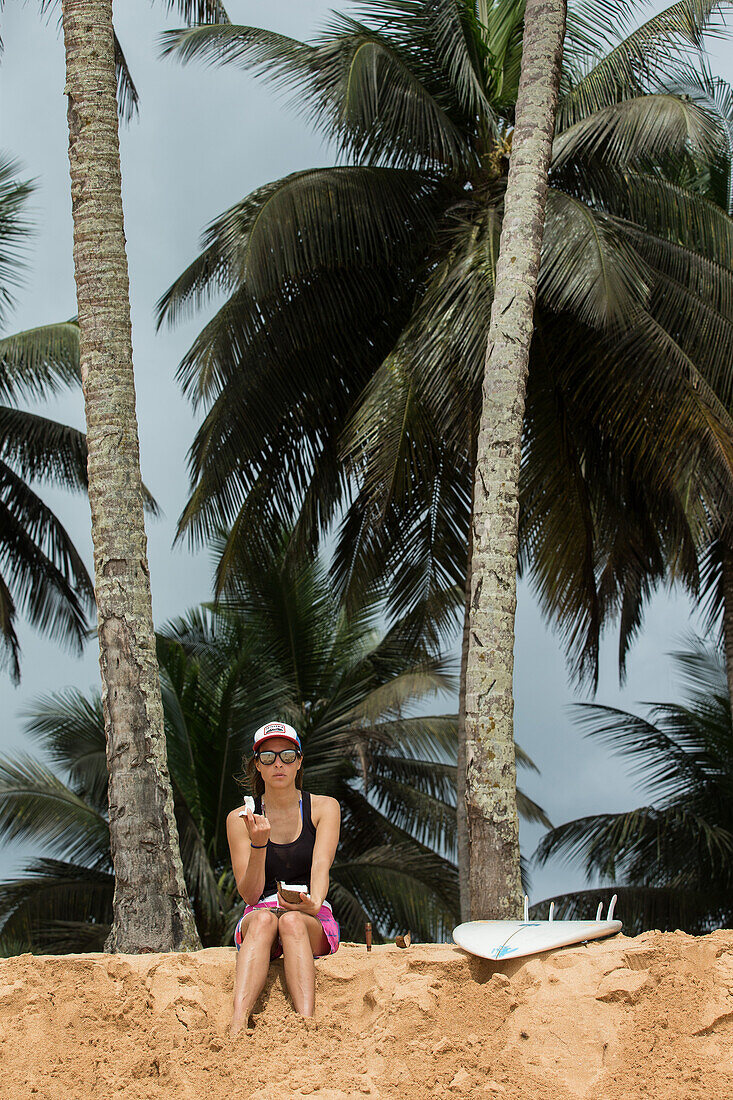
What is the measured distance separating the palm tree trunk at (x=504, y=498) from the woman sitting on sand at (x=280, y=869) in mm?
1163

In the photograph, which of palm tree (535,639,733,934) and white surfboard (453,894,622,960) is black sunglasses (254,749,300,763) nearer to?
white surfboard (453,894,622,960)

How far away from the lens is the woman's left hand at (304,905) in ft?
14.7

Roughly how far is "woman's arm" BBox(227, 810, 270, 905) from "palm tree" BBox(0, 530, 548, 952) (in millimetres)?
7073

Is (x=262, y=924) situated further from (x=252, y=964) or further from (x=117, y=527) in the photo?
(x=117, y=527)

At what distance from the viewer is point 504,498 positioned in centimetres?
629

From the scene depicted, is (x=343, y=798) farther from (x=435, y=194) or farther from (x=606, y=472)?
(x=435, y=194)

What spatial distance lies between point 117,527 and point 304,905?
232 cm

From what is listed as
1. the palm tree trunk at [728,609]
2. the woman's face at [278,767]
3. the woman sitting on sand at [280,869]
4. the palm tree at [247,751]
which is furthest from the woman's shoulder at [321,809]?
the palm tree trunk at [728,609]

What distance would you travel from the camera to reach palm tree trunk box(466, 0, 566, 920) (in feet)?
18.7

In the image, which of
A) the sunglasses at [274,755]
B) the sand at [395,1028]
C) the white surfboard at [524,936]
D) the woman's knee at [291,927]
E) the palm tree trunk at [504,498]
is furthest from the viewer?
the palm tree trunk at [504,498]

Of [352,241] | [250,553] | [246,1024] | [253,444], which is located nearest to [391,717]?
[250,553]

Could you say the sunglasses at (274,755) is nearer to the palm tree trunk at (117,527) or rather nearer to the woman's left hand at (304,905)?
the woman's left hand at (304,905)

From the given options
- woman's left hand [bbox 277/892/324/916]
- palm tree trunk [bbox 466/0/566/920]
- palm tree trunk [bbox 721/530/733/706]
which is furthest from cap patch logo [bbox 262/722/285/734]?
palm tree trunk [bbox 721/530/733/706]

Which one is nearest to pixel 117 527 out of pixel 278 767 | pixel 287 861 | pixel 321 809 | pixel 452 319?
pixel 278 767
